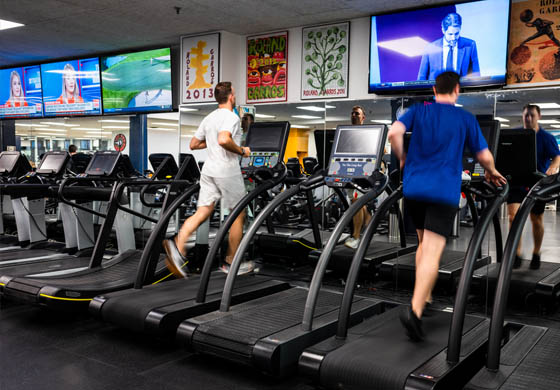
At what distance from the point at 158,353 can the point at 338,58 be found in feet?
15.7

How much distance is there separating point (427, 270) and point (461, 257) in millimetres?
2463

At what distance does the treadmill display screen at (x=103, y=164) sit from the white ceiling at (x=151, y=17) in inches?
78.7

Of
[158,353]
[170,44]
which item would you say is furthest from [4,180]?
[158,353]

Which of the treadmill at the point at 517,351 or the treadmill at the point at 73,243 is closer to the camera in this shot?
the treadmill at the point at 517,351

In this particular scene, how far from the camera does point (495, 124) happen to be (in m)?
3.48

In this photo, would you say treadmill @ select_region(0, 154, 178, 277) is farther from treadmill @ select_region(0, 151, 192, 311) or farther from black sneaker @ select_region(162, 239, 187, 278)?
black sneaker @ select_region(162, 239, 187, 278)

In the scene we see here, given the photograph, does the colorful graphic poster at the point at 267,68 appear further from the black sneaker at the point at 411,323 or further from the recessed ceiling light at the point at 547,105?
the black sneaker at the point at 411,323

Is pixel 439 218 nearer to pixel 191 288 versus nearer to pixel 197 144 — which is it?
pixel 191 288

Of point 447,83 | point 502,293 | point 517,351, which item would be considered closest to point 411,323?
point 502,293

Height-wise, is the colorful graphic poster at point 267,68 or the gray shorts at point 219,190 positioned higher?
the colorful graphic poster at point 267,68

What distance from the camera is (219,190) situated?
4.21 metres

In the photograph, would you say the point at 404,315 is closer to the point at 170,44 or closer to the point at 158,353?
the point at 158,353

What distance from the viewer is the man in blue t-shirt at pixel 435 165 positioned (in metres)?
2.63

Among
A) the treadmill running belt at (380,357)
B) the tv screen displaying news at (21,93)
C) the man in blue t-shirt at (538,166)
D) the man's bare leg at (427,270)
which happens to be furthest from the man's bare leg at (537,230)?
the tv screen displaying news at (21,93)
